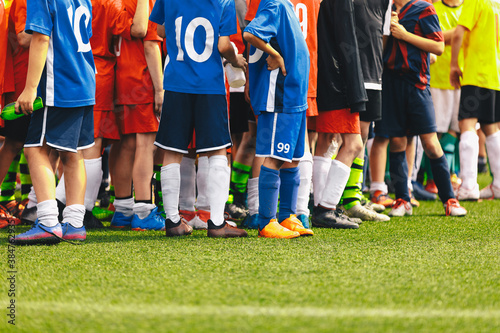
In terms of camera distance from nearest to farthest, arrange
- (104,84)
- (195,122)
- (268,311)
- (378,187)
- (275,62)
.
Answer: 1. (268,311)
2. (275,62)
3. (195,122)
4. (104,84)
5. (378,187)

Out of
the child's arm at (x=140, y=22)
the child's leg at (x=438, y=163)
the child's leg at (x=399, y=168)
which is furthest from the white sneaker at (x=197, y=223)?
the child's leg at (x=438, y=163)

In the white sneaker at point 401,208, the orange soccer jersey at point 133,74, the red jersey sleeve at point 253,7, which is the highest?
the red jersey sleeve at point 253,7

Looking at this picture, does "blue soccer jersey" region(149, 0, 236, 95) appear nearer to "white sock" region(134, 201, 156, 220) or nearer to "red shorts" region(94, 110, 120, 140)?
"red shorts" region(94, 110, 120, 140)

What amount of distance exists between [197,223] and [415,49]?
2.43 m

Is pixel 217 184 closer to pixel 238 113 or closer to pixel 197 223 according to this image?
pixel 197 223

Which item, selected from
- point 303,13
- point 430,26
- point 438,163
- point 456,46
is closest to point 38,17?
point 303,13

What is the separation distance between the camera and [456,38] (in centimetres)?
663

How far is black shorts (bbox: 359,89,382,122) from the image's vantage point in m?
5.14

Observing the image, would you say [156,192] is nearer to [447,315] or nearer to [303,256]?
[303,256]

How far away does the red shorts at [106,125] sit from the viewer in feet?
16.0

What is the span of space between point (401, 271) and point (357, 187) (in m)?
2.52

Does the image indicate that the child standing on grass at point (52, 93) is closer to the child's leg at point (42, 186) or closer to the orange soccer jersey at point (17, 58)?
the child's leg at point (42, 186)

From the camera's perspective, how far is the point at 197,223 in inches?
193

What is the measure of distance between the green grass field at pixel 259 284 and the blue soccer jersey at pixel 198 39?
0.98 meters
